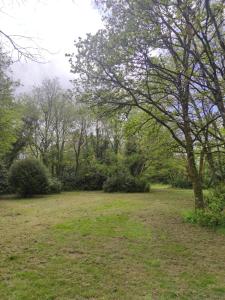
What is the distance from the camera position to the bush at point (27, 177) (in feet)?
56.8

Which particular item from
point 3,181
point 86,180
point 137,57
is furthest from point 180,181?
point 137,57

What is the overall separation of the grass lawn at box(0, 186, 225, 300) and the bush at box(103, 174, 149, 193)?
12359 mm

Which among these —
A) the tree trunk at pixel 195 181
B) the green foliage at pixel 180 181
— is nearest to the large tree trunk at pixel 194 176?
the tree trunk at pixel 195 181

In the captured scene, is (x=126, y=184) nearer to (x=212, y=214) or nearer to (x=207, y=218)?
(x=207, y=218)

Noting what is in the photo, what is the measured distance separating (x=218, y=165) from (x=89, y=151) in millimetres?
14925

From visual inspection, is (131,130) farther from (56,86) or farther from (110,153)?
(56,86)

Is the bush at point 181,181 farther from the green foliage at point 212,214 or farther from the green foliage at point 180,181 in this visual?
the green foliage at point 212,214

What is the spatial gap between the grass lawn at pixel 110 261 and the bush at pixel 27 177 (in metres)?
9.94

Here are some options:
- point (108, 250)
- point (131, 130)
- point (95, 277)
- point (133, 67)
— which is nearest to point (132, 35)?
point (133, 67)

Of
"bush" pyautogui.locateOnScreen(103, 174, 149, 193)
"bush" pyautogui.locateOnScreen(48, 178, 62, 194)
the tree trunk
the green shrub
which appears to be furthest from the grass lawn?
"bush" pyautogui.locateOnScreen(103, 174, 149, 193)

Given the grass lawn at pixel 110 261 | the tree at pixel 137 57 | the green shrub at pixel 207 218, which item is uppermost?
the tree at pixel 137 57

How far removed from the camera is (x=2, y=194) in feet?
65.1

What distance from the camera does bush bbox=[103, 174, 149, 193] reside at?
20156mm

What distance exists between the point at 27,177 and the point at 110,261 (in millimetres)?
13826
